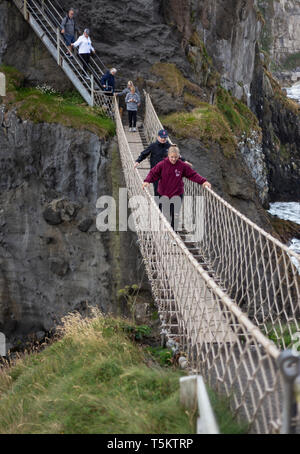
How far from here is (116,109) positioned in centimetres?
1072

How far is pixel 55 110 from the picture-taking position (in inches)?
432

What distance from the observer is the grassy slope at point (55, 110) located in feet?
35.1

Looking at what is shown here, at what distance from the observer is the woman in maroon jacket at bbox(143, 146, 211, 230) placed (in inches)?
229

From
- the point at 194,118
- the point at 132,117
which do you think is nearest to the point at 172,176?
the point at 132,117

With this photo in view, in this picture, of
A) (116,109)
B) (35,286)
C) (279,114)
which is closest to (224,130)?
(116,109)

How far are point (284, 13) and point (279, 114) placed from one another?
42.5 m

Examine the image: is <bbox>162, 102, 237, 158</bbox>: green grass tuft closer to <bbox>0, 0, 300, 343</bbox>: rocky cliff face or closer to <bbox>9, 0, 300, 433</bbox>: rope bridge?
<bbox>0, 0, 300, 343</bbox>: rocky cliff face

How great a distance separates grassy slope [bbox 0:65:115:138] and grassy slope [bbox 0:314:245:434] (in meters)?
6.67

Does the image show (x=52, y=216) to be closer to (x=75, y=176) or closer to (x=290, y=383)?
(x=75, y=176)

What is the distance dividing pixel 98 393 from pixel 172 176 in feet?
10.2

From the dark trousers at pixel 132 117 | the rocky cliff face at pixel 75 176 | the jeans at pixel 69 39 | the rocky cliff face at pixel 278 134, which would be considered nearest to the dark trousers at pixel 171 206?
the rocky cliff face at pixel 75 176

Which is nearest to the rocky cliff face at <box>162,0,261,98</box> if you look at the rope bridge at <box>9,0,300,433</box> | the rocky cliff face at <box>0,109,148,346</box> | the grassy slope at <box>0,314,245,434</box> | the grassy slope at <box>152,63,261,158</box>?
the grassy slope at <box>152,63,261,158</box>

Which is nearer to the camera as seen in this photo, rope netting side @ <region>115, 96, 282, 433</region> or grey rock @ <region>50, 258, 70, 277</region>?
rope netting side @ <region>115, 96, 282, 433</region>
